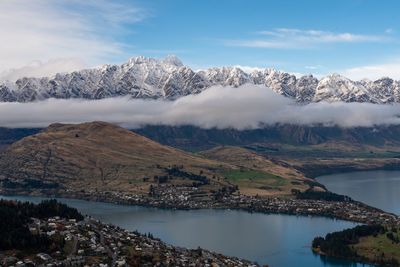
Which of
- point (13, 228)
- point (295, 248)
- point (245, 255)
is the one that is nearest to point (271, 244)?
point (295, 248)

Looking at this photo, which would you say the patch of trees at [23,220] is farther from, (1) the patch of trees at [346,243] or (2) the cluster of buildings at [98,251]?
(1) the patch of trees at [346,243]

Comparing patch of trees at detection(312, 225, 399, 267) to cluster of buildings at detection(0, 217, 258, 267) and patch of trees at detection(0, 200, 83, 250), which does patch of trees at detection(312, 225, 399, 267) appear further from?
patch of trees at detection(0, 200, 83, 250)

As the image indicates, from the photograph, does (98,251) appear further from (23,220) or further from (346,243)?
(346,243)

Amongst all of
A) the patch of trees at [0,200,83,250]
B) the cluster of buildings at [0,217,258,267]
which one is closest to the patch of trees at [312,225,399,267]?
the cluster of buildings at [0,217,258,267]

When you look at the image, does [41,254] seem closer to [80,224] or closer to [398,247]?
[80,224]

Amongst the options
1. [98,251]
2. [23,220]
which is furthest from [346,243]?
[23,220]

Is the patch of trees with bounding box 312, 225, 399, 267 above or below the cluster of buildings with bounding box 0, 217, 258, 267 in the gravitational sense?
below
